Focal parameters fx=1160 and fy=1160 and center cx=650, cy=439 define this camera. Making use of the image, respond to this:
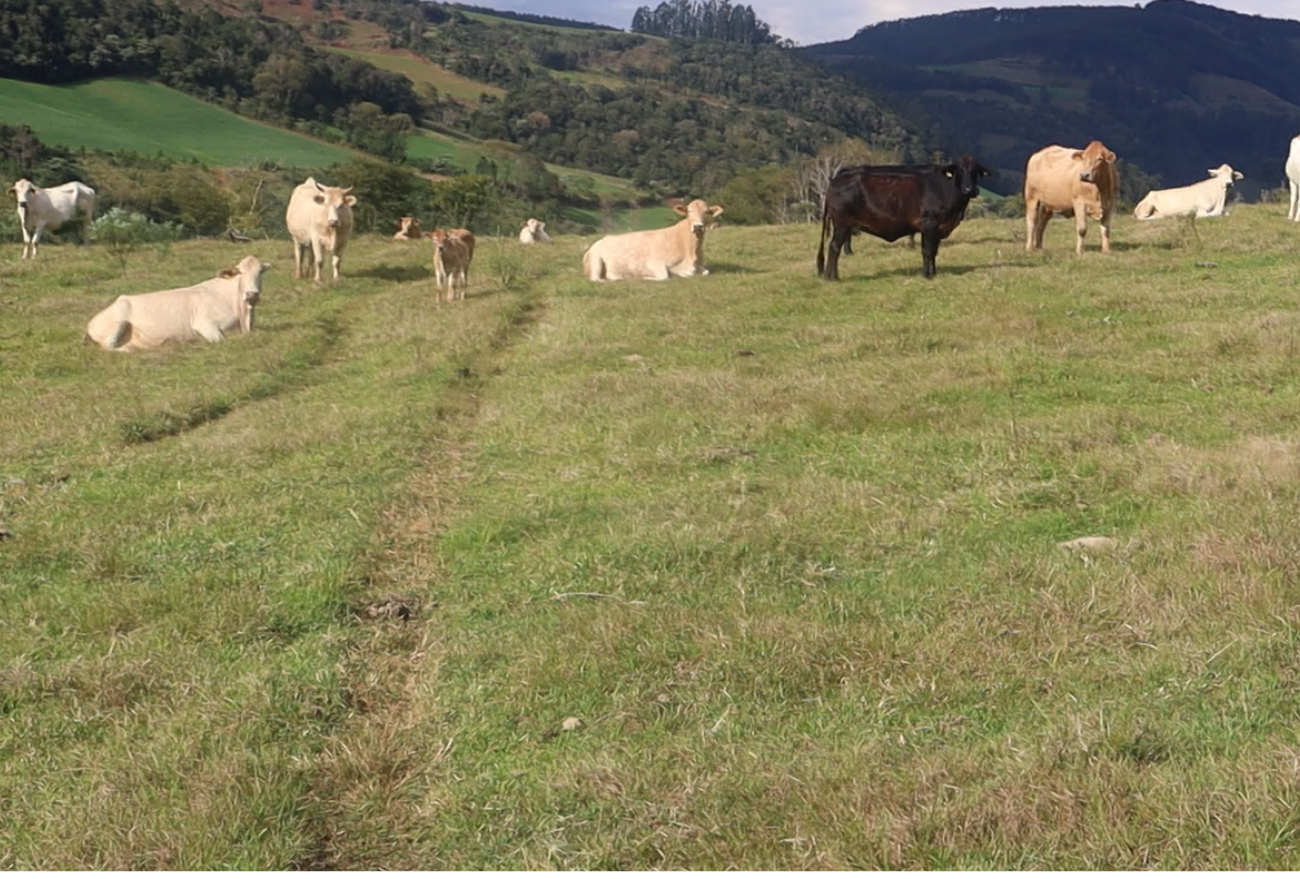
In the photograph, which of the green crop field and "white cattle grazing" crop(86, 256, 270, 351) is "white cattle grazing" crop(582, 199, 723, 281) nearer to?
"white cattle grazing" crop(86, 256, 270, 351)

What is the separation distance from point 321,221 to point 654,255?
19.2 ft

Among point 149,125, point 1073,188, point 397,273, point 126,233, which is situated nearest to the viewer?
point 1073,188

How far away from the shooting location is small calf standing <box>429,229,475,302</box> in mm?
18141

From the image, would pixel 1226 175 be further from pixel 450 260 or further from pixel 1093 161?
pixel 450 260

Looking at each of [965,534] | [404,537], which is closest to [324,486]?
[404,537]

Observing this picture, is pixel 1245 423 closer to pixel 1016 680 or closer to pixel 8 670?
pixel 1016 680

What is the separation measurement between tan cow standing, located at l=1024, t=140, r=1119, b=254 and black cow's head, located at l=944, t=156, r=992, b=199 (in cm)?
90

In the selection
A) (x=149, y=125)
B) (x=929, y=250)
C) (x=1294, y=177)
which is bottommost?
(x=929, y=250)

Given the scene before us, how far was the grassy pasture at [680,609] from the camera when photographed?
13.5ft

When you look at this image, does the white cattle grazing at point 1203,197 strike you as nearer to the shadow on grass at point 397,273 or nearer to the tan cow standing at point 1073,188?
the tan cow standing at point 1073,188

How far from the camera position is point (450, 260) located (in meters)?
18.2

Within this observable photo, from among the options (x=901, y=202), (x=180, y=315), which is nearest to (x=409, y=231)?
(x=180, y=315)

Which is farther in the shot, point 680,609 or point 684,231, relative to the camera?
point 684,231

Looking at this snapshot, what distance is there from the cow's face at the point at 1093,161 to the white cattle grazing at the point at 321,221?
39.4 feet
